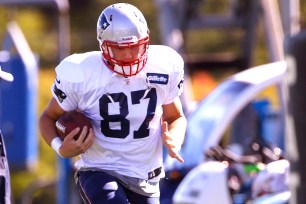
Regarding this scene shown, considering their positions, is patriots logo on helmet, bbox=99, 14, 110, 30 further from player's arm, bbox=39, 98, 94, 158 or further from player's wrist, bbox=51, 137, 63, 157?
player's wrist, bbox=51, 137, 63, 157

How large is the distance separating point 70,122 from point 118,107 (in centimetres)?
27

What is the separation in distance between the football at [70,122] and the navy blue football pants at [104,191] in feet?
0.80

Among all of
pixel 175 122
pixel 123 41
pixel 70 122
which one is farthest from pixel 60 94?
pixel 175 122

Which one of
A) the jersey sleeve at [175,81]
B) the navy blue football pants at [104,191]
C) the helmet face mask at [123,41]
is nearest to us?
the navy blue football pants at [104,191]

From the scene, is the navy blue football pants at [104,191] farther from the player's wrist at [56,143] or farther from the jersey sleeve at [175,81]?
the jersey sleeve at [175,81]

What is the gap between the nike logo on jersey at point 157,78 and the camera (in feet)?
22.8

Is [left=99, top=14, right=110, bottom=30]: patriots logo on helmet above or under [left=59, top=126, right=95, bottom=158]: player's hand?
above

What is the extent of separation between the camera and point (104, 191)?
6738 millimetres

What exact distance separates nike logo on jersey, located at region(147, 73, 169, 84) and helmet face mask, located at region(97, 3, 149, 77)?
0.07 m

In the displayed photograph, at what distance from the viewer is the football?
680 cm

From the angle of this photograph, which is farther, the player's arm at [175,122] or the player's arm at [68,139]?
the player's arm at [175,122]

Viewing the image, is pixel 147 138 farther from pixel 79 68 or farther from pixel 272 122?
pixel 272 122

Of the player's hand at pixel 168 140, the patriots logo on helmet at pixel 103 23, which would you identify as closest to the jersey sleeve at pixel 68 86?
the patriots logo on helmet at pixel 103 23

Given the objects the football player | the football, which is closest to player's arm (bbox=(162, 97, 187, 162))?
the football player
